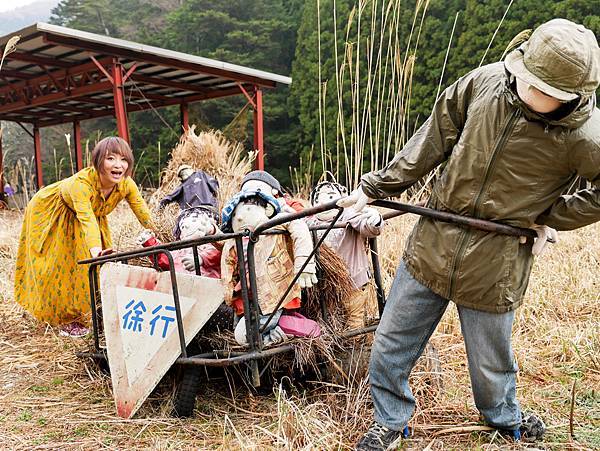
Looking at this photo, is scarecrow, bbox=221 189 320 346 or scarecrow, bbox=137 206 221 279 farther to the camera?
scarecrow, bbox=137 206 221 279

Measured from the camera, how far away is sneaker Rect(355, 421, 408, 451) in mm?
2041

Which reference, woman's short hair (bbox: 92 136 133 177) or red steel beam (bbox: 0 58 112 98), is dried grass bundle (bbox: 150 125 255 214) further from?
red steel beam (bbox: 0 58 112 98)

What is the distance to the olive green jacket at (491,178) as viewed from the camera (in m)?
1.72

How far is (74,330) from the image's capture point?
3.87 meters

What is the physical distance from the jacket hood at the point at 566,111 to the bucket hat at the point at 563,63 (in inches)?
1.7

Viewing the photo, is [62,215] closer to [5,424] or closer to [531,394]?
[5,424]

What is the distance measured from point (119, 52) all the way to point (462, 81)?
8040 millimetres

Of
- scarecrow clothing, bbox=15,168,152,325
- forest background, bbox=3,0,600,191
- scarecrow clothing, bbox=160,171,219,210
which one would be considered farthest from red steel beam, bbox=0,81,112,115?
scarecrow clothing, bbox=160,171,219,210

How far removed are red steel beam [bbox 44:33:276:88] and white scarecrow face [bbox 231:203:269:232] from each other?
6.70m

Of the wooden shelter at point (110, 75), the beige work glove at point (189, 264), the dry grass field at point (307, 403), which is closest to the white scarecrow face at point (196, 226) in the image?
the beige work glove at point (189, 264)

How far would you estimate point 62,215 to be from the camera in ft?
12.6

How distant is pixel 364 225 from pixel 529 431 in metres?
1.04

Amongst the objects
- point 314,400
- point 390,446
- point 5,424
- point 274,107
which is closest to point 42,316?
point 5,424

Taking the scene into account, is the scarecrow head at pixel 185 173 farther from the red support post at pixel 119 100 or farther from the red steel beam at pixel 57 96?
the red steel beam at pixel 57 96
